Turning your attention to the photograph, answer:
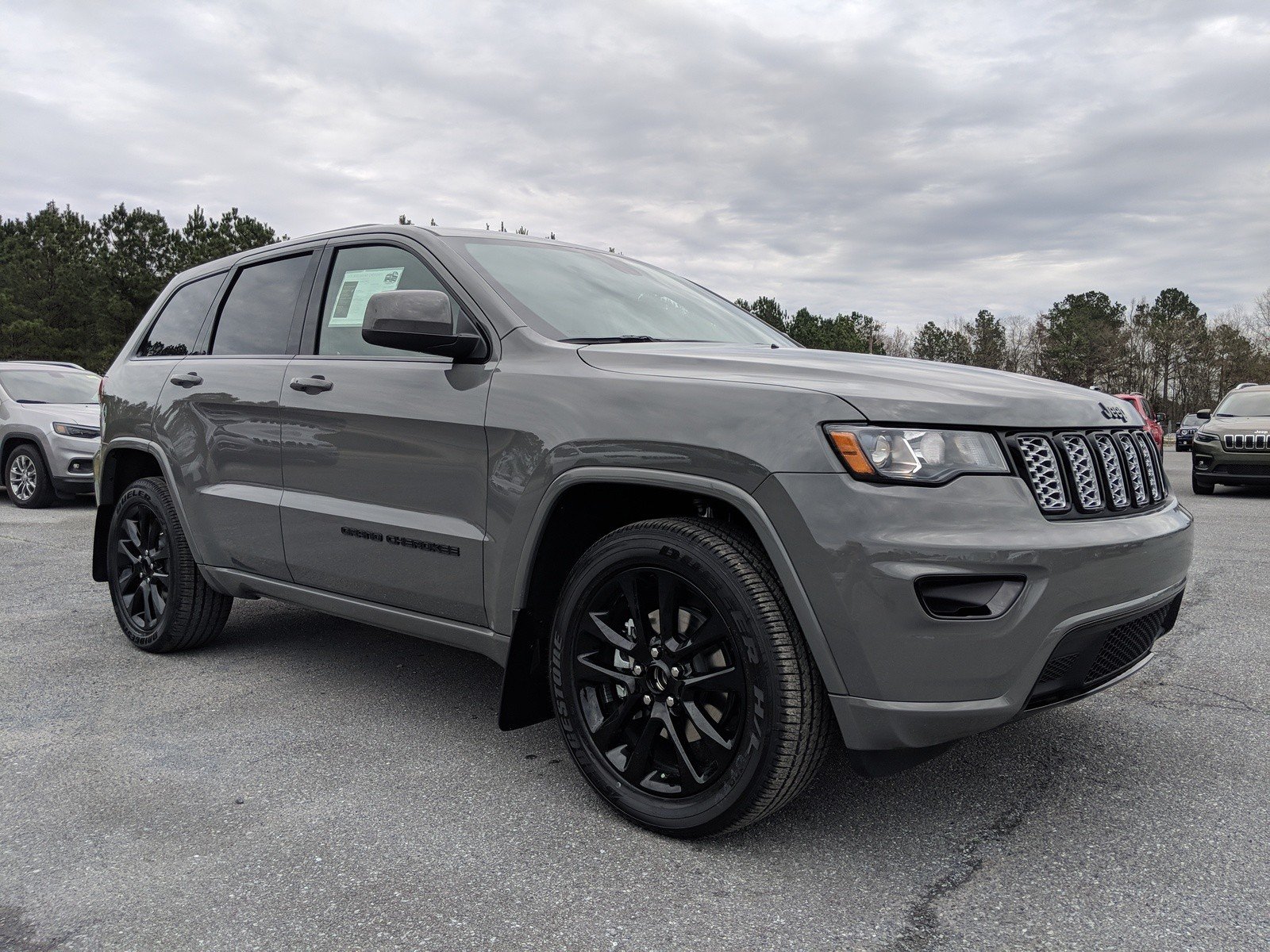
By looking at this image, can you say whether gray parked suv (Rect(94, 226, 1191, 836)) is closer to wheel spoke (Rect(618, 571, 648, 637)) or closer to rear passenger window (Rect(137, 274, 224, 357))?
wheel spoke (Rect(618, 571, 648, 637))

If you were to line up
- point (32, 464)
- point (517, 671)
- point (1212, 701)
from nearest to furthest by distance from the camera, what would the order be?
point (517, 671)
point (1212, 701)
point (32, 464)

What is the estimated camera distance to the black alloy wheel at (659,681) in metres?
2.54

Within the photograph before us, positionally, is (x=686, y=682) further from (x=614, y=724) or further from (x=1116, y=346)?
(x=1116, y=346)

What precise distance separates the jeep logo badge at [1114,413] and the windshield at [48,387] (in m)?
11.7

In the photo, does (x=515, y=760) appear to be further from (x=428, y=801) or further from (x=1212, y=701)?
(x=1212, y=701)

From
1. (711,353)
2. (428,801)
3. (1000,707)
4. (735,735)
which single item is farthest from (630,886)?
(711,353)

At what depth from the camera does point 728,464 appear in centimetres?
246

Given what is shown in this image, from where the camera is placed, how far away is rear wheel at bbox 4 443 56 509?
10.8m

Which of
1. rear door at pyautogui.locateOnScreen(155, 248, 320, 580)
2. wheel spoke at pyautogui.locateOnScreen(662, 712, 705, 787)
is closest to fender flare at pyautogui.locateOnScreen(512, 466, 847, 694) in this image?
wheel spoke at pyautogui.locateOnScreen(662, 712, 705, 787)

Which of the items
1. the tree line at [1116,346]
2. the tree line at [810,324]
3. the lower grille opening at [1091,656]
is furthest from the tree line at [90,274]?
the lower grille opening at [1091,656]

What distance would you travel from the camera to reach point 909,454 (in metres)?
2.31

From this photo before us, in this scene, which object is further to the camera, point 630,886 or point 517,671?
point 517,671

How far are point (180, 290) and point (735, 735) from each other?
372cm

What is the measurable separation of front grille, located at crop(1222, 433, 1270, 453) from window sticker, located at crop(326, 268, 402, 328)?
1208 centimetres
